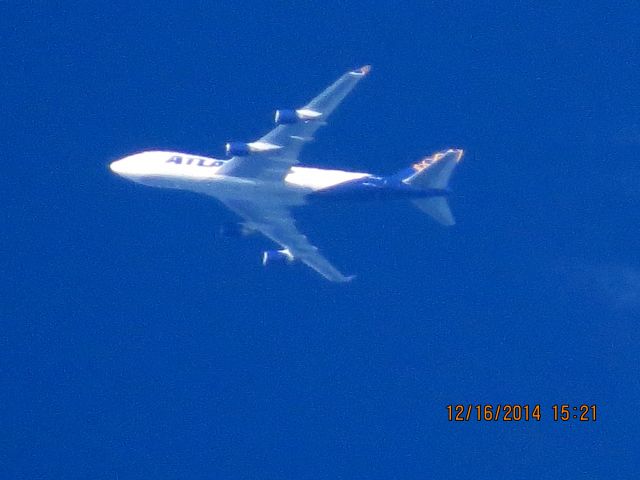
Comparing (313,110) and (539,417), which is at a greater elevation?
(313,110)

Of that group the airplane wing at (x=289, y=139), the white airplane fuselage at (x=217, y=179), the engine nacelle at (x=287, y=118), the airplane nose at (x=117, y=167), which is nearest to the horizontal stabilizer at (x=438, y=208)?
the white airplane fuselage at (x=217, y=179)

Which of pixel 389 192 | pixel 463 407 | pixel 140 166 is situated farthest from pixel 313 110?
pixel 463 407

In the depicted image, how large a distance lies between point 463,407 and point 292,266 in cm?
2030

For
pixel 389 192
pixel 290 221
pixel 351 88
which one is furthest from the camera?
pixel 290 221

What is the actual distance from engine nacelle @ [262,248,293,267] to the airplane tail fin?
14.7 m

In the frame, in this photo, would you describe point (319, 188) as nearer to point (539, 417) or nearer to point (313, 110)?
point (313, 110)

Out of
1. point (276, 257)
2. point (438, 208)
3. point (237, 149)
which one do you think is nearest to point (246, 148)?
point (237, 149)

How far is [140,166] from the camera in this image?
110000 millimetres

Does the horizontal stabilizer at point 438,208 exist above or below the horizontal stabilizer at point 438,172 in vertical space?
below

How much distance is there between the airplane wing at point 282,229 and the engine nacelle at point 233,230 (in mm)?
1043

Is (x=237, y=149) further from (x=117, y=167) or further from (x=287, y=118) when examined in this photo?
(x=117, y=167)

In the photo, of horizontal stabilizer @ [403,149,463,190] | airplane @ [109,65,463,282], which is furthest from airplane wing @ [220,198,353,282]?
horizontal stabilizer @ [403,149,463,190]

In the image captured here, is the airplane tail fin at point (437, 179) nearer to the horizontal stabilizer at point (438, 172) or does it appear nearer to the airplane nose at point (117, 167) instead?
the horizontal stabilizer at point (438, 172)

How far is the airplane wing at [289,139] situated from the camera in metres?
98.4
